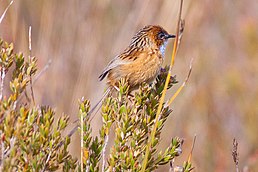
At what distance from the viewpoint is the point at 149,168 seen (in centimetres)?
277

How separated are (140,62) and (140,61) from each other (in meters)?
0.01

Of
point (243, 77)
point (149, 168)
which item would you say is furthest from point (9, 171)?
point (243, 77)

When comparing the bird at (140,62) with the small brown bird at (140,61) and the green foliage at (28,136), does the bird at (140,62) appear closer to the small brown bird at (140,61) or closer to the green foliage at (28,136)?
the small brown bird at (140,61)

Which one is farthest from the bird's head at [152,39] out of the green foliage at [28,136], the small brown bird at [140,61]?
the green foliage at [28,136]

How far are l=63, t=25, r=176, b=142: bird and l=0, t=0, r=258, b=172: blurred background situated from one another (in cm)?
92

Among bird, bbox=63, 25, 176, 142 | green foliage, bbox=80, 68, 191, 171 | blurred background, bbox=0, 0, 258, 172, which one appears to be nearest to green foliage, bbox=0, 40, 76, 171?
green foliage, bbox=80, 68, 191, 171

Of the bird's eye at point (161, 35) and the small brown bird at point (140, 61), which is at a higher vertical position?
the bird's eye at point (161, 35)

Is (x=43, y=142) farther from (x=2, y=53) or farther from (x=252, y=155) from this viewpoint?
(x=252, y=155)

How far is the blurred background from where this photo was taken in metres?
5.12

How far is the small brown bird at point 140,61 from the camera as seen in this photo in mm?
3666

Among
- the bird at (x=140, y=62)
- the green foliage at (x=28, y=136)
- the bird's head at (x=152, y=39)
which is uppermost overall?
the bird's head at (x=152, y=39)

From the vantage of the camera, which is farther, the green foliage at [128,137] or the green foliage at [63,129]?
the green foliage at [128,137]

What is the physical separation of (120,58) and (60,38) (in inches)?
60.8

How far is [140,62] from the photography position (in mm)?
3768
